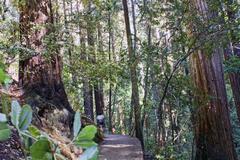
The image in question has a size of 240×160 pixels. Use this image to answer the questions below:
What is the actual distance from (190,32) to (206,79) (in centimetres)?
111

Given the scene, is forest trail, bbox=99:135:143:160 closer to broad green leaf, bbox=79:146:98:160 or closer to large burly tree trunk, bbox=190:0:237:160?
large burly tree trunk, bbox=190:0:237:160

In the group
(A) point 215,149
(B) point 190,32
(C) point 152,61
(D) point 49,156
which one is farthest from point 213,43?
(D) point 49,156

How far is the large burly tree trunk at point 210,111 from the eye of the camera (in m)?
6.41

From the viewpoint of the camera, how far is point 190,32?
5910 millimetres

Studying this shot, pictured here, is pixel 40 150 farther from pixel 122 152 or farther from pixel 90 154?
pixel 122 152

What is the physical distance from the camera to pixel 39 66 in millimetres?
6488

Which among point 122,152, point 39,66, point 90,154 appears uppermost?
point 39,66

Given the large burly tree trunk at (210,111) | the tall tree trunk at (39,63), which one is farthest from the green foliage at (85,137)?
the large burly tree trunk at (210,111)

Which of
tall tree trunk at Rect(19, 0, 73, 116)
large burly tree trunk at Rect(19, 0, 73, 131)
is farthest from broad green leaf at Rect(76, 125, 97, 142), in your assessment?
tall tree trunk at Rect(19, 0, 73, 116)

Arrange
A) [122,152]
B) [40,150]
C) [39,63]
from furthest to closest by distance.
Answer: [39,63], [122,152], [40,150]

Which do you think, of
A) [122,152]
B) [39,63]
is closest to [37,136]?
[122,152]

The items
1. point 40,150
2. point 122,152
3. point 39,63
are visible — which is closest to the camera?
point 40,150

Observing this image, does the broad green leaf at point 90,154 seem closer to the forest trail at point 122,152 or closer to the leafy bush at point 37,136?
the leafy bush at point 37,136

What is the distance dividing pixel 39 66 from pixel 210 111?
310cm
